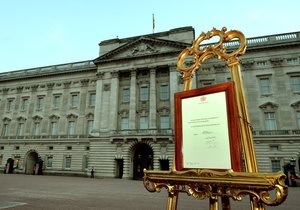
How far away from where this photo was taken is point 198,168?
260cm

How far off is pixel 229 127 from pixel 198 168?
1.96 feet

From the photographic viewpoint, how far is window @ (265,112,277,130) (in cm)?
2739

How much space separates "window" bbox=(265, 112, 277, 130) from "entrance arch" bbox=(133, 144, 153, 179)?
15.4m

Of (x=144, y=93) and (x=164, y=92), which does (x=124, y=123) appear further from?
(x=164, y=92)

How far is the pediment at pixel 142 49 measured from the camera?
31775 mm

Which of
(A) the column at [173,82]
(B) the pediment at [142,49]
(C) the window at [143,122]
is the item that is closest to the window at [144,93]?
(C) the window at [143,122]

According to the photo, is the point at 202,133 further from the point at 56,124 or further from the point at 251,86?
the point at 56,124

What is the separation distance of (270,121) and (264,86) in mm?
4614

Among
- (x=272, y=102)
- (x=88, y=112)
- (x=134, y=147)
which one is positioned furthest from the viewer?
(x=88, y=112)

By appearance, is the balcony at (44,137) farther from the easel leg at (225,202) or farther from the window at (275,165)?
the easel leg at (225,202)

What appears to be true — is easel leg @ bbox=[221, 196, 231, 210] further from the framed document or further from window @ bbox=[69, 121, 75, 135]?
window @ bbox=[69, 121, 75, 135]

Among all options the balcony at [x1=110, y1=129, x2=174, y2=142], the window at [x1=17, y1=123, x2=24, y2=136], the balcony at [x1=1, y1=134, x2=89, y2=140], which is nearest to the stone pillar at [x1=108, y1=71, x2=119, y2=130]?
the balcony at [x1=110, y1=129, x2=174, y2=142]

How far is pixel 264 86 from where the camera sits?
28812 mm

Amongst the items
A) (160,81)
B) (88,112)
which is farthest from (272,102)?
(88,112)
